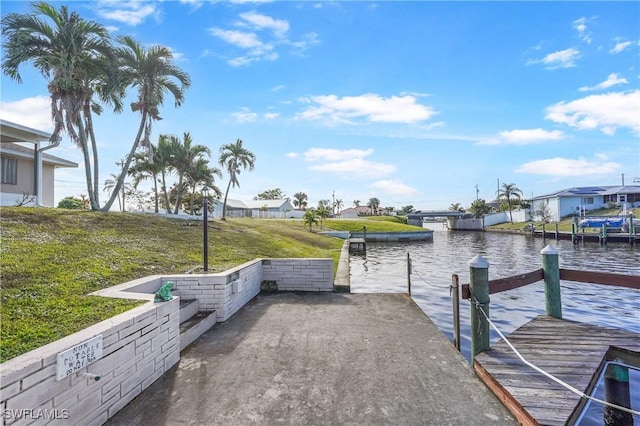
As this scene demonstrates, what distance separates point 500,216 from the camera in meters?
62.5

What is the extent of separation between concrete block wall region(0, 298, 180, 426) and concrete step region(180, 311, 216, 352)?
440 mm

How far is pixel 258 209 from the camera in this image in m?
62.2

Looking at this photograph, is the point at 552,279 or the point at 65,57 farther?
the point at 65,57

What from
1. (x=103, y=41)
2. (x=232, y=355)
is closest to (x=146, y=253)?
(x=232, y=355)

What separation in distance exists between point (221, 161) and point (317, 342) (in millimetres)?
30503

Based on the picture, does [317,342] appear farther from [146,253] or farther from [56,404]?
[146,253]

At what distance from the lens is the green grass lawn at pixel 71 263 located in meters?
3.16

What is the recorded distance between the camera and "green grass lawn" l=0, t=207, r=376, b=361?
3.16 meters

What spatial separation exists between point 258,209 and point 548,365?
60.7 meters

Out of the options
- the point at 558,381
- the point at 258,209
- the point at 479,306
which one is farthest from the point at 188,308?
the point at 258,209

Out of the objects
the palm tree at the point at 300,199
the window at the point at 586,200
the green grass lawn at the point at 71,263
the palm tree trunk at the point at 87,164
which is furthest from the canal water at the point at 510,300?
the palm tree at the point at 300,199

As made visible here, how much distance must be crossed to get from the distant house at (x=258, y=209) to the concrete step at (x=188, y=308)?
51.8m

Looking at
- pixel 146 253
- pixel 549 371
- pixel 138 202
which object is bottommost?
pixel 549 371

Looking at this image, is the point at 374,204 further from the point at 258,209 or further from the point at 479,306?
the point at 479,306
